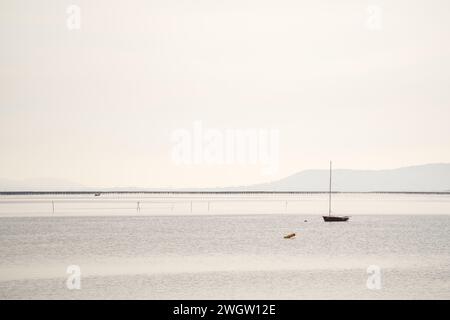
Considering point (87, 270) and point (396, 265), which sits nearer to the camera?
point (87, 270)

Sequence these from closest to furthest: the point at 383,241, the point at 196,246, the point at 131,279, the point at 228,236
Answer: the point at 131,279 < the point at 196,246 < the point at 383,241 < the point at 228,236

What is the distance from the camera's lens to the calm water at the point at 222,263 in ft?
150

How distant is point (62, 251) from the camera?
7481 centimetres

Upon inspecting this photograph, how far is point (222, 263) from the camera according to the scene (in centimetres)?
6334

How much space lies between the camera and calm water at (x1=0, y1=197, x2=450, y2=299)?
45.8 meters
